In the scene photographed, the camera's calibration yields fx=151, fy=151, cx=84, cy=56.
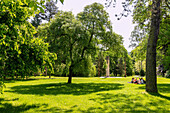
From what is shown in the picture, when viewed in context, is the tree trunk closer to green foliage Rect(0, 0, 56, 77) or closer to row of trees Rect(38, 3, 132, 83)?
green foliage Rect(0, 0, 56, 77)

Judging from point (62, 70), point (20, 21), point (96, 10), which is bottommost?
point (62, 70)

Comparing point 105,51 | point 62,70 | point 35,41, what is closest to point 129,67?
point 105,51

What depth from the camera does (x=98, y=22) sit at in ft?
74.6

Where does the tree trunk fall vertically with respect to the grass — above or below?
above

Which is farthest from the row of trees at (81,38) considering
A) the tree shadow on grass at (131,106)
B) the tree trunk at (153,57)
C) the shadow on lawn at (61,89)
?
the tree shadow on grass at (131,106)

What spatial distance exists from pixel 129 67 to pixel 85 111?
69.3 metres

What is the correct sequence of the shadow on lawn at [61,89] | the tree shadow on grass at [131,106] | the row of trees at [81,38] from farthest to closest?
the row of trees at [81,38]
the shadow on lawn at [61,89]
the tree shadow on grass at [131,106]

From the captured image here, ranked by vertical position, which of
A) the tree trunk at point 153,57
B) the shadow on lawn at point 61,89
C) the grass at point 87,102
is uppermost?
the tree trunk at point 153,57

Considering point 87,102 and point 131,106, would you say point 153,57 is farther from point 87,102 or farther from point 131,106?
point 87,102

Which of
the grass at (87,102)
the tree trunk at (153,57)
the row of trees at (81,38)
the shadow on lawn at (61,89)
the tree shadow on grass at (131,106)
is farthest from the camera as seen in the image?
the row of trees at (81,38)

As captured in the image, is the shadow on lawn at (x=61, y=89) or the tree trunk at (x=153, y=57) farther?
the shadow on lawn at (x=61, y=89)

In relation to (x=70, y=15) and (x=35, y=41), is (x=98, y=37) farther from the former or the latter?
(x=35, y=41)

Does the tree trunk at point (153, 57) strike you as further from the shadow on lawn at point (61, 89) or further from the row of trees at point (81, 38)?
the row of trees at point (81, 38)

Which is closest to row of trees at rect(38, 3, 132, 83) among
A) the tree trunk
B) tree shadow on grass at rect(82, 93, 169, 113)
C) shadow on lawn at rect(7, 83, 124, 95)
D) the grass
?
shadow on lawn at rect(7, 83, 124, 95)
